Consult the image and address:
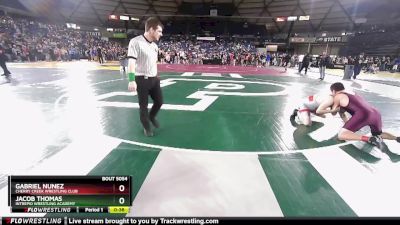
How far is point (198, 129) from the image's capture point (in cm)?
450

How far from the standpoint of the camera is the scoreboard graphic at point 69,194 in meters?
2.12

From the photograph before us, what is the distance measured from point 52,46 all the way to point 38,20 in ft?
35.3

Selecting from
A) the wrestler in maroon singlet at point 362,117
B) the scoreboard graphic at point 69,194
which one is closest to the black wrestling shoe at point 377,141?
the wrestler in maroon singlet at point 362,117

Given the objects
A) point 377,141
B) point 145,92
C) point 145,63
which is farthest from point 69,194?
point 377,141

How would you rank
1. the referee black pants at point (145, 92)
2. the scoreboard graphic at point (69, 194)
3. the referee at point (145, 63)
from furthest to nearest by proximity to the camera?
1. the referee black pants at point (145, 92)
2. the referee at point (145, 63)
3. the scoreboard graphic at point (69, 194)

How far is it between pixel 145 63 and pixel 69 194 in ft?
7.37

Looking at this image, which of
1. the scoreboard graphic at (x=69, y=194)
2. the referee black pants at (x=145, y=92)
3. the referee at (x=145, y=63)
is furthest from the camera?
the referee black pants at (x=145, y=92)

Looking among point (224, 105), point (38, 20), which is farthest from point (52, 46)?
point (224, 105)

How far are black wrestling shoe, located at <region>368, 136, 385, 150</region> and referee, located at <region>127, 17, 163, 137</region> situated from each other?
3.45 metres

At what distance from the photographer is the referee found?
3.66m

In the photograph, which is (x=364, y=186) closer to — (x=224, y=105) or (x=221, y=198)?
(x=221, y=198)

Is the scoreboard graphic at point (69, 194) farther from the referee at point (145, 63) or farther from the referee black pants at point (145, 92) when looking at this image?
the referee black pants at point (145, 92)

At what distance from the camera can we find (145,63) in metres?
3.82

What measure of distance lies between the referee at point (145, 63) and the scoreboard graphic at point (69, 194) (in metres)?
1.70
